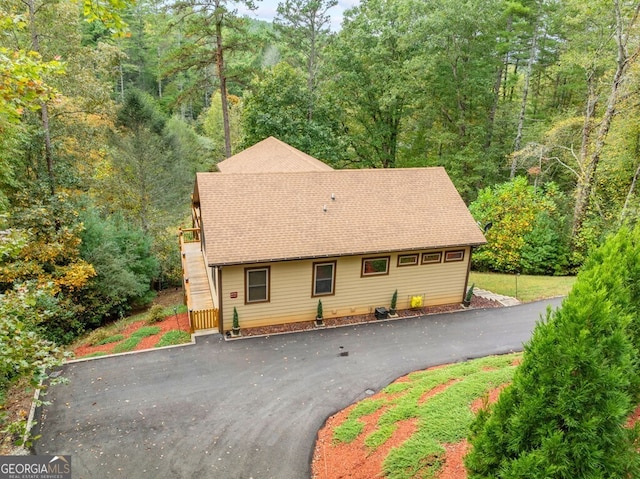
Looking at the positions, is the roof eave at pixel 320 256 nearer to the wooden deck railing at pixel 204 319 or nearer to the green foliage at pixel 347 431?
the wooden deck railing at pixel 204 319

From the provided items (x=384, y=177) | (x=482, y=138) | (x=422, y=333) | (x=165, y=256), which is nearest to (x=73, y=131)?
(x=165, y=256)

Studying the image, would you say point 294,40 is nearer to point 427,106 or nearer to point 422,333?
point 427,106

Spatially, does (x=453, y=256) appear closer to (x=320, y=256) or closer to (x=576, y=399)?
(x=320, y=256)

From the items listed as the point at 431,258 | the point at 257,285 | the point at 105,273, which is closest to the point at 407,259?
the point at 431,258

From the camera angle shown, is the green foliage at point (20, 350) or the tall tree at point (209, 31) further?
the tall tree at point (209, 31)

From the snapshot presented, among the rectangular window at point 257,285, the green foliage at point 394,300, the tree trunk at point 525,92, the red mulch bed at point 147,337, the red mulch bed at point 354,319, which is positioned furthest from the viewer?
the tree trunk at point 525,92

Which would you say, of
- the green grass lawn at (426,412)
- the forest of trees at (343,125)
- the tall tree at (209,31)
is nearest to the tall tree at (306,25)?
the forest of trees at (343,125)
